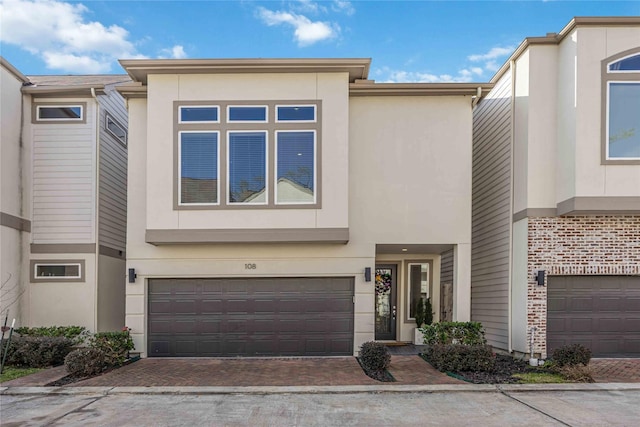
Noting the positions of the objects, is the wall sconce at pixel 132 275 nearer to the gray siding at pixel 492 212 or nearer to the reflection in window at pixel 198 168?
the reflection in window at pixel 198 168

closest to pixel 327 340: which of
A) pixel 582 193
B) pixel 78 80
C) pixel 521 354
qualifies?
pixel 521 354

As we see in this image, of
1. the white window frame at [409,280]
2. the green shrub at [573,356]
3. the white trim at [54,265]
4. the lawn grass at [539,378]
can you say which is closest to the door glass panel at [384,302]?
the white window frame at [409,280]

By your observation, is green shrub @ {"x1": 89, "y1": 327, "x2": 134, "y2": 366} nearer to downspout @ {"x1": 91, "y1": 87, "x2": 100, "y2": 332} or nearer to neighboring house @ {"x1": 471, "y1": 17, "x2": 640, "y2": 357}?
downspout @ {"x1": 91, "y1": 87, "x2": 100, "y2": 332}

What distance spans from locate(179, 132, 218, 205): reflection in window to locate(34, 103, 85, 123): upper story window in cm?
376

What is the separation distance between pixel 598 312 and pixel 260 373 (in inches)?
297

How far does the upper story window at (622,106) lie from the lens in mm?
9898

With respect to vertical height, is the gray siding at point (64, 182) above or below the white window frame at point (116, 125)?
below

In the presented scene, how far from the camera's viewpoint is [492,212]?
41.2 feet

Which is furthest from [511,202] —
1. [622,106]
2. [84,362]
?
[84,362]

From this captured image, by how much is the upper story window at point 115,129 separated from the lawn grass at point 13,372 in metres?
6.46

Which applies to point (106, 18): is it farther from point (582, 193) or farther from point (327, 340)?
point (582, 193)

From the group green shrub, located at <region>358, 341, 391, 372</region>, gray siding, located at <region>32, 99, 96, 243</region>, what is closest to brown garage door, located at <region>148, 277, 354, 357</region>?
green shrub, located at <region>358, 341, 391, 372</region>

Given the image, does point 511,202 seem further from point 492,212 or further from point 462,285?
point 462,285

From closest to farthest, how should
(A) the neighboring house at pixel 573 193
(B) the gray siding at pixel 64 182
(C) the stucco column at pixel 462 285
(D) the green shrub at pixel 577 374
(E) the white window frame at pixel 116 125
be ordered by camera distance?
(D) the green shrub at pixel 577 374, (A) the neighboring house at pixel 573 193, (C) the stucco column at pixel 462 285, (B) the gray siding at pixel 64 182, (E) the white window frame at pixel 116 125
